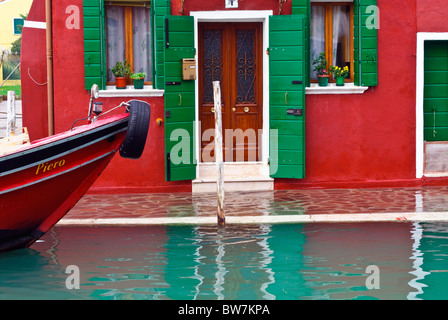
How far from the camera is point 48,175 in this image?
8688mm

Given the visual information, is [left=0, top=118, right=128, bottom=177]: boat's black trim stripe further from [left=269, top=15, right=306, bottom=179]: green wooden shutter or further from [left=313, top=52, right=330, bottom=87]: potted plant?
[left=313, top=52, right=330, bottom=87]: potted plant

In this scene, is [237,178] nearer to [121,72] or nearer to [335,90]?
[335,90]

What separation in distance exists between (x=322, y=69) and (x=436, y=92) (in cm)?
184

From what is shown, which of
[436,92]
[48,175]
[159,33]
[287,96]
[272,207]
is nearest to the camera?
[48,175]

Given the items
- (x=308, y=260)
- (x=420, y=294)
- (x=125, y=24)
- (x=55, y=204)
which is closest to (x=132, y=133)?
(x=55, y=204)

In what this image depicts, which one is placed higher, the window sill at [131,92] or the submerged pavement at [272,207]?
the window sill at [131,92]

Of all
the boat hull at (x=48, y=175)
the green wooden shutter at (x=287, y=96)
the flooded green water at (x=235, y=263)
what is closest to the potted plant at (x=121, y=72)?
the green wooden shutter at (x=287, y=96)

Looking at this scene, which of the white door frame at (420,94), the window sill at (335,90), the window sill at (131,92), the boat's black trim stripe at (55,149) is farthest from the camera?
the white door frame at (420,94)

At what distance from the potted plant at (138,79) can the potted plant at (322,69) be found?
103 inches

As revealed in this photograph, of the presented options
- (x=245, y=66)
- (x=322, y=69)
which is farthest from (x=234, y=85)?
(x=322, y=69)

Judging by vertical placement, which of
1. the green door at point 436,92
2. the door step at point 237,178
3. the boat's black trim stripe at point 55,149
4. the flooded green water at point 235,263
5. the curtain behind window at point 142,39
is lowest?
the flooded green water at point 235,263

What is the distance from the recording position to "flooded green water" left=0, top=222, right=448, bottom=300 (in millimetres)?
7414

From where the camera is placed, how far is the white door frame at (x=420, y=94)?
12.6m

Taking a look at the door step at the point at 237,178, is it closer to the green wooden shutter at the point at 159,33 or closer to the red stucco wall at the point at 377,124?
the red stucco wall at the point at 377,124
